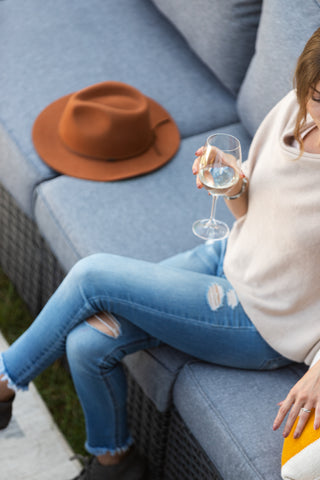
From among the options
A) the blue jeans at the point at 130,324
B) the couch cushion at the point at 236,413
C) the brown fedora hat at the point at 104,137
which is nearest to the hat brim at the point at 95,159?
the brown fedora hat at the point at 104,137

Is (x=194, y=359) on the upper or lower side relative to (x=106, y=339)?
lower

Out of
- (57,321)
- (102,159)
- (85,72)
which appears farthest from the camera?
(85,72)

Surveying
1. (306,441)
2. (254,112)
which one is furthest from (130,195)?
(306,441)

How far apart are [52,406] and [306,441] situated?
97 centimetres

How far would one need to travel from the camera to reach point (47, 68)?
2248 millimetres

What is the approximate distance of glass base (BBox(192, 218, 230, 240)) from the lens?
67.3 inches

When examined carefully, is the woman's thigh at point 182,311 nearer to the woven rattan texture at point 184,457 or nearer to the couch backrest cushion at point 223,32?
the woven rattan texture at point 184,457

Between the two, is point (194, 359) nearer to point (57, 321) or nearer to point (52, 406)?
point (57, 321)

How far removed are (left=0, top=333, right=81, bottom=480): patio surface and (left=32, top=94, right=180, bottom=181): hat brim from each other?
69cm

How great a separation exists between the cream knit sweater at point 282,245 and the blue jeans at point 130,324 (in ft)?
0.18

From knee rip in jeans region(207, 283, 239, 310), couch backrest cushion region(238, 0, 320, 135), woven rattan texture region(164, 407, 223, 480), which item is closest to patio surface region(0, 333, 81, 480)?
woven rattan texture region(164, 407, 223, 480)

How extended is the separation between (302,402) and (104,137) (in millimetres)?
995

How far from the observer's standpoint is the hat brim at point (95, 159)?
1943mm

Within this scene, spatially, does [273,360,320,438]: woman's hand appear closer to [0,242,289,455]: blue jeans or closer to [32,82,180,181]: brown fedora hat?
[0,242,289,455]: blue jeans
